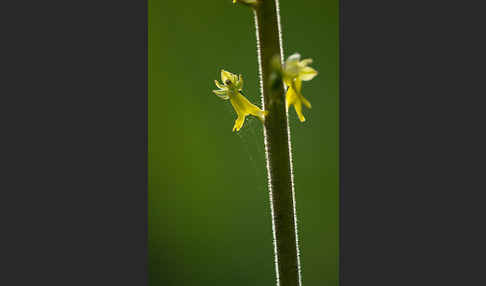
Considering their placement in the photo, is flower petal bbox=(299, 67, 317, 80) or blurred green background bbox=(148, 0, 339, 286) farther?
blurred green background bbox=(148, 0, 339, 286)

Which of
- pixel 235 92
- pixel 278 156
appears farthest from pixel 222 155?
pixel 278 156

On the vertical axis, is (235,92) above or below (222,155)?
above

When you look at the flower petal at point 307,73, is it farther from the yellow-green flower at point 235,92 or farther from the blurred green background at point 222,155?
the blurred green background at point 222,155

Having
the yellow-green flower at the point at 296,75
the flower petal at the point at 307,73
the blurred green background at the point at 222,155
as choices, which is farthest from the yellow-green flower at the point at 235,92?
the blurred green background at the point at 222,155

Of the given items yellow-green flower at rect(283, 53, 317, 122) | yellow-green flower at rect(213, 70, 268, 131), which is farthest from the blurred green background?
yellow-green flower at rect(283, 53, 317, 122)

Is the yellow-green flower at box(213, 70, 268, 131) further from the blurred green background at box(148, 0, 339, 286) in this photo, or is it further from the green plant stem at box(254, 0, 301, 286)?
the blurred green background at box(148, 0, 339, 286)

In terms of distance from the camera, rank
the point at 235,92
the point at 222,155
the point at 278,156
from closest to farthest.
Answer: the point at 278,156
the point at 235,92
the point at 222,155

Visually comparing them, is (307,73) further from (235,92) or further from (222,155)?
(222,155)
